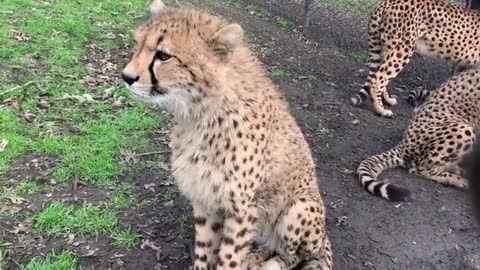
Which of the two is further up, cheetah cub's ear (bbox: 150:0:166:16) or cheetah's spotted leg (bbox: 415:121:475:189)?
cheetah cub's ear (bbox: 150:0:166:16)

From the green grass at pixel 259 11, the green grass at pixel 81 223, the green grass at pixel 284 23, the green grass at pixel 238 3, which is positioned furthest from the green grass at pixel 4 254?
the green grass at pixel 238 3

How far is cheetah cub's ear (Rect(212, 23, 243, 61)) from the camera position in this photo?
250 cm

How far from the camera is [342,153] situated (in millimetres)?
4578

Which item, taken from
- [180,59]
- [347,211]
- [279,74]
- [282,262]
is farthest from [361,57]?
[180,59]

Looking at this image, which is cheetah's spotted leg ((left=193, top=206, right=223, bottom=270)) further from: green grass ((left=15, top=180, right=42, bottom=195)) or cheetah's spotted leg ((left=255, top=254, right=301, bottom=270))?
green grass ((left=15, top=180, right=42, bottom=195))

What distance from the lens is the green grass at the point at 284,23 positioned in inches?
295

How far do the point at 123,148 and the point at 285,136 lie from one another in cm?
161

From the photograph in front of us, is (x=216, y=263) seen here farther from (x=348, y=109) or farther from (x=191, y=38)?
(x=348, y=109)

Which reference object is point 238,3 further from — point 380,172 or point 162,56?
point 162,56

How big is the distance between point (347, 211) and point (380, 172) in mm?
688

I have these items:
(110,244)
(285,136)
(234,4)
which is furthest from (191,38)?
(234,4)

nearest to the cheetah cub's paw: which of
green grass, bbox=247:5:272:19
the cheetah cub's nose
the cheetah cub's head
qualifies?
green grass, bbox=247:5:272:19

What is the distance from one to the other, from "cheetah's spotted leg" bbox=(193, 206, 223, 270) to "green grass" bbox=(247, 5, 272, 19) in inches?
211

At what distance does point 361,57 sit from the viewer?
694 centimetres
